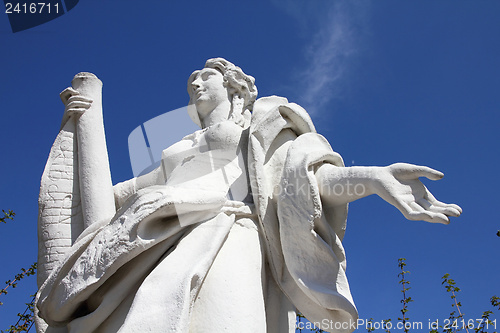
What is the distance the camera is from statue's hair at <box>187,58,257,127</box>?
412 cm

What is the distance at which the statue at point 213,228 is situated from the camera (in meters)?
2.78

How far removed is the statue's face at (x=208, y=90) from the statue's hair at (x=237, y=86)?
0.05 metres

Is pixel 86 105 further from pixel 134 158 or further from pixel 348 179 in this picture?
pixel 348 179

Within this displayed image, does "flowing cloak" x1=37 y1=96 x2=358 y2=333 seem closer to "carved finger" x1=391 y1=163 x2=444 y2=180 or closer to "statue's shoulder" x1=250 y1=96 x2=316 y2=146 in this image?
"statue's shoulder" x1=250 y1=96 x2=316 y2=146

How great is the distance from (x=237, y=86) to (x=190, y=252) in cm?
172

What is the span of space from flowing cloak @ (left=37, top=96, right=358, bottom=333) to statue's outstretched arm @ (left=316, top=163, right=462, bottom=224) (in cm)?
12

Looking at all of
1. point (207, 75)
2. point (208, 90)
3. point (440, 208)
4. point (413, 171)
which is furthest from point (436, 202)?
point (207, 75)

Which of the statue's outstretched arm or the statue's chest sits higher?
the statue's chest

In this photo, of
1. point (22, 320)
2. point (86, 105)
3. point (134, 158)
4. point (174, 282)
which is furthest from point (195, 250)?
Result: point (22, 320)

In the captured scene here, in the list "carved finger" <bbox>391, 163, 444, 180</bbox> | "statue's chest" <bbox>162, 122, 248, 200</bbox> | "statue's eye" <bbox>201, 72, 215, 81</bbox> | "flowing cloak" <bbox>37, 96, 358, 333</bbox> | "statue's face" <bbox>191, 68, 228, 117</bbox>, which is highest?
"statue's eye" <bbox>201, 72, 215, 81</bbox>

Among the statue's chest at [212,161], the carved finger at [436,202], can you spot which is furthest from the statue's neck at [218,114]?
the carved finger at [436,202]

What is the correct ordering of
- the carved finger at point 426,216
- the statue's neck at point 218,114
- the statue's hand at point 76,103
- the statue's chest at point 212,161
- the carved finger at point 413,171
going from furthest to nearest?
1. the statue's neck at point 218,114
2. the statue's hand at point 76,103
3. the statue's chest at point 212,161
4. the carved finger at point 413,171
5. the carved finger at point 426,216

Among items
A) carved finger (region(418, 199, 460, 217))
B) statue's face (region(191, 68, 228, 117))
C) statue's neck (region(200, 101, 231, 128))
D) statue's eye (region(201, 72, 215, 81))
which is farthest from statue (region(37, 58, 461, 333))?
statue's eye (region(201, 72, 215, 81))

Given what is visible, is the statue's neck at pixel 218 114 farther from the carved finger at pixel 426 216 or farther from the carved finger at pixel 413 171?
the carved finger at pixel 426 216
